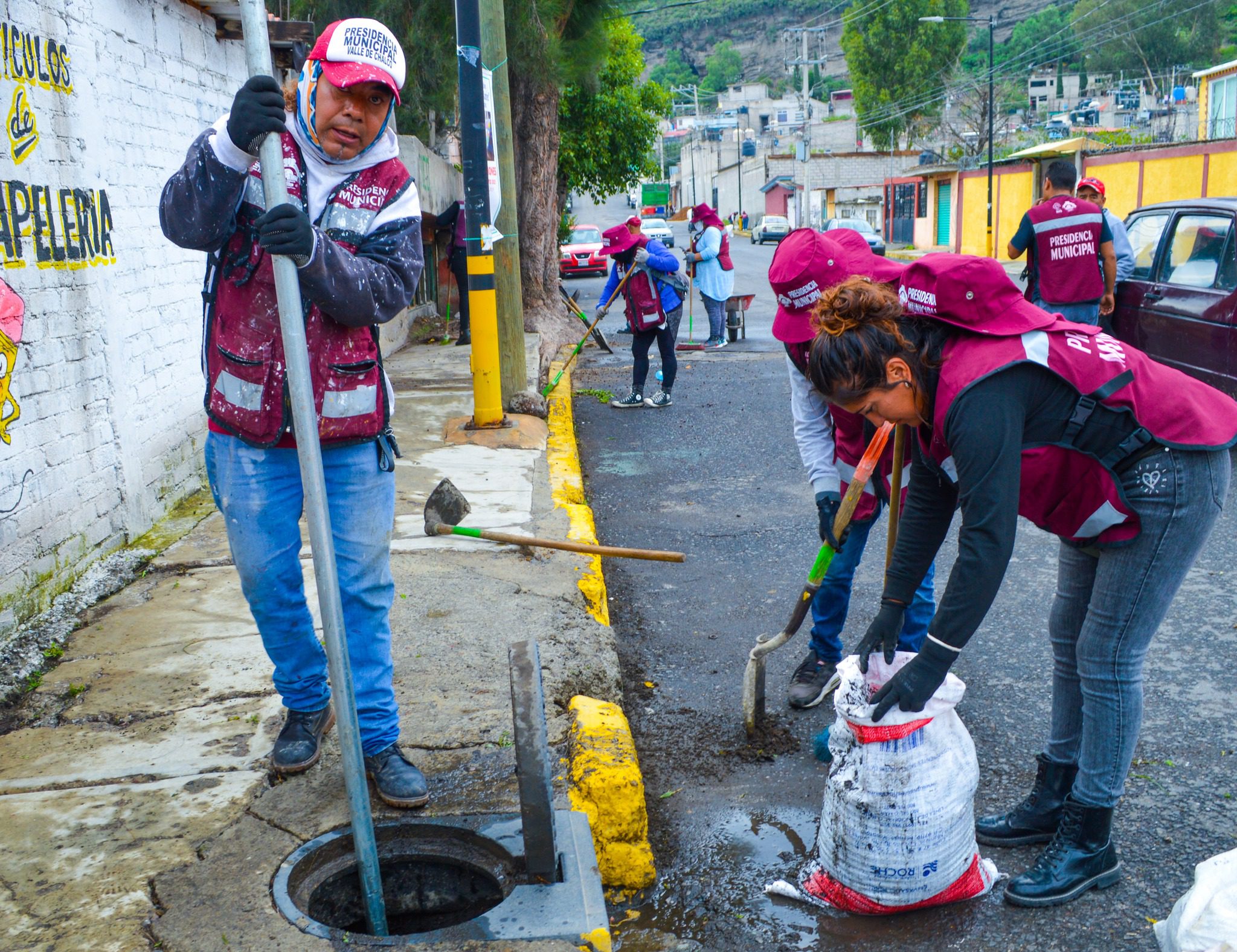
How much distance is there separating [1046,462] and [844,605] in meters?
1.46

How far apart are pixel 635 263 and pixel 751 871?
25.3 ft

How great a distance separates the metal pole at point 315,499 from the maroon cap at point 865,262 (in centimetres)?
181

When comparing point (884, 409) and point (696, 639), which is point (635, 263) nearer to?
point (696, 639)

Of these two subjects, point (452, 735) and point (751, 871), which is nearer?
point (751, 871)

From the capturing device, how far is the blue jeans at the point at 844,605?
3662mm

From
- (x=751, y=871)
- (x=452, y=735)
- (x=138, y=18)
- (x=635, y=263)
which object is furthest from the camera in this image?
(x=635, y=263)

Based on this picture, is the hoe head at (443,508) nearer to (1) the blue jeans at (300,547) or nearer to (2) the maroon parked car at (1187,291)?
(1) the blue jeans at (300,547)

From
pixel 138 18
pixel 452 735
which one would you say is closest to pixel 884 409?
pixel 452 735

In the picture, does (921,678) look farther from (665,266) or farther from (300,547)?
(665,266)

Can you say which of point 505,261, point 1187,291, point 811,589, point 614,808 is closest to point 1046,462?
point 811,589

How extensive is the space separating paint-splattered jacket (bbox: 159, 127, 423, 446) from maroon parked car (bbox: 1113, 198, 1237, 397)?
19.2 feet

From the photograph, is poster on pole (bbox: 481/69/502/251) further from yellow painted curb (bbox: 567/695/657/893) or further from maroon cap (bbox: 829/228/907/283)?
yellow painted curb (bbox: 567/695/657/893)

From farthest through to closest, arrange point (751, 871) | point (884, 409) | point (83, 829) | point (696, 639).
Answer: point (696, 639) < point (751, 871) < point (83, 829) < point (884, 409)

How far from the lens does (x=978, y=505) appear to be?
2260mm
